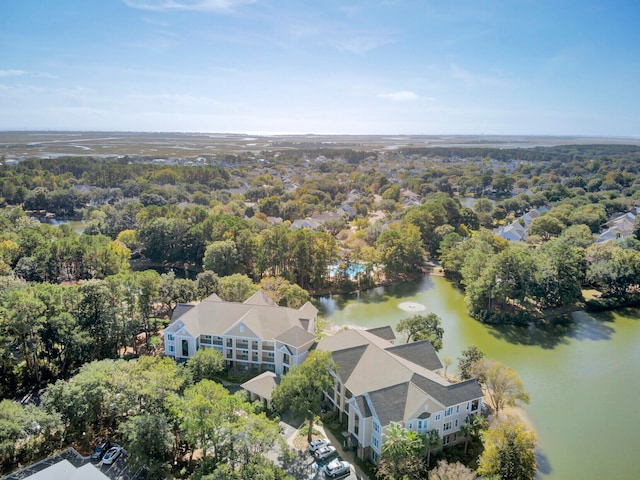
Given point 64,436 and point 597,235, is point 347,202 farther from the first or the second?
point 64,436

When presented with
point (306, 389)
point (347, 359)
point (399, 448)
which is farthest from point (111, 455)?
point (399, 448)

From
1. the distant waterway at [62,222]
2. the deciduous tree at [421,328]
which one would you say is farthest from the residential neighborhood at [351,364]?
the distant waterway at [62,222]

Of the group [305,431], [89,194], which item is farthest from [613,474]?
[89,194]

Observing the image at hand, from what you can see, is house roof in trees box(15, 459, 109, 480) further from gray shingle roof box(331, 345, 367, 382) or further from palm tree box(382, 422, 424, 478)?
gray shingle roof box(331, 345, 367, 382)

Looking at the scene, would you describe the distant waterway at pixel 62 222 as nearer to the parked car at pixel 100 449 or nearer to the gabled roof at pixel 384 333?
the parked car at pixel 100 449

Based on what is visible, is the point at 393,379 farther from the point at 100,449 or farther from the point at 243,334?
the point at 100,449
